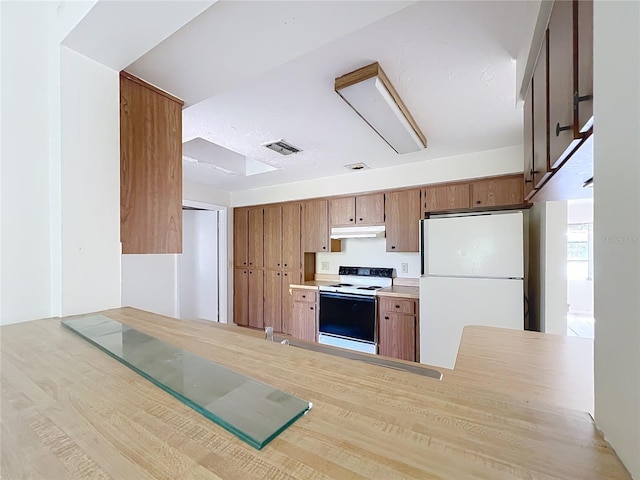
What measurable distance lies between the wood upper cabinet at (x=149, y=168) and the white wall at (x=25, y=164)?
260 mm

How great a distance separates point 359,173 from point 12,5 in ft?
9.36

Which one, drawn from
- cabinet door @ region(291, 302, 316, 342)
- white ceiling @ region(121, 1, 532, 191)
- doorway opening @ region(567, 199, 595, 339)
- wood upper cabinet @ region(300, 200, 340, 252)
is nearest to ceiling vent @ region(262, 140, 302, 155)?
white ceiling @ region(121, 1, 532, 191)

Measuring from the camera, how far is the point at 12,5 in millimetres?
1062

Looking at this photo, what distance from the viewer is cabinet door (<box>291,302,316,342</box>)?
3469mm

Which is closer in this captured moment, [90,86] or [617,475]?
[617,475]

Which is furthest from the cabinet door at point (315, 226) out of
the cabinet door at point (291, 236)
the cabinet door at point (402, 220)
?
the cabinet door at point (402, 220)

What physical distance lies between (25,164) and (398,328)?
9.52ft

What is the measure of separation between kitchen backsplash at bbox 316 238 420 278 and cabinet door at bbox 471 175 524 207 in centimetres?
94

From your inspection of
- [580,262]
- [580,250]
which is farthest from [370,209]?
[580,262]

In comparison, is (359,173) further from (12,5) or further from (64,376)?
(64,376)

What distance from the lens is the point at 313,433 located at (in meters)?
0.38

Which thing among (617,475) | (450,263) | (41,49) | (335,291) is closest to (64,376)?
(617,475)

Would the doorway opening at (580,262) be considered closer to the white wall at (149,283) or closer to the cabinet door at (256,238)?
the cabinet door at (256,238)

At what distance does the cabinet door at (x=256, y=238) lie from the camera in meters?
4.20
